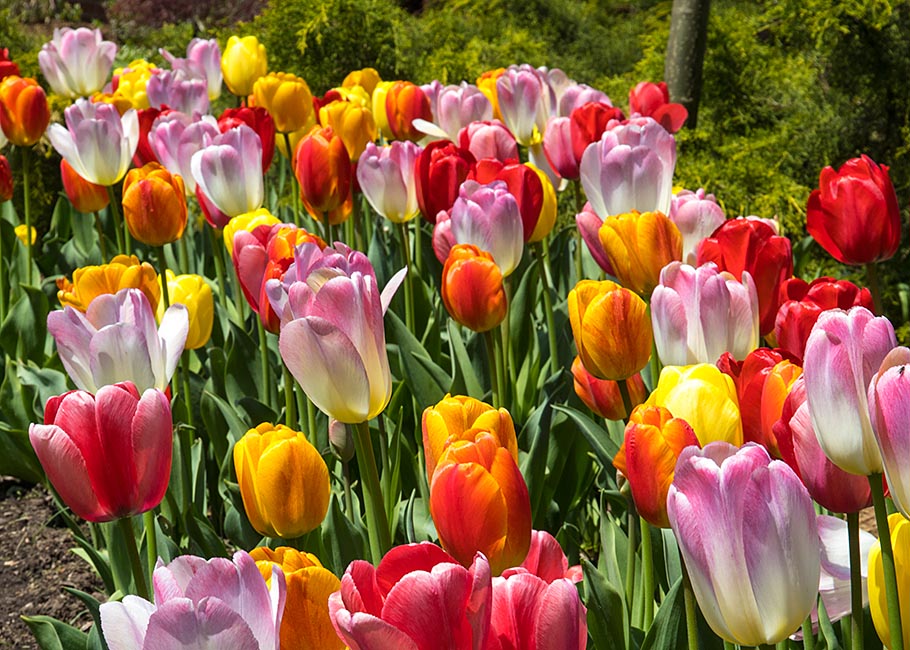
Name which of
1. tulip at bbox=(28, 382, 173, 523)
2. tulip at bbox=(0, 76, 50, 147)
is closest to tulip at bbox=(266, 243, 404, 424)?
tulip at bbox=(28, 382, 173, 523)

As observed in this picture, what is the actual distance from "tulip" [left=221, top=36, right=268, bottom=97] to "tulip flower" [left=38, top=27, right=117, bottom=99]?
1.59 feet

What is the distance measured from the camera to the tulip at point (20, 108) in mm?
3053

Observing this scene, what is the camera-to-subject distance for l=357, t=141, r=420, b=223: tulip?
2.47m

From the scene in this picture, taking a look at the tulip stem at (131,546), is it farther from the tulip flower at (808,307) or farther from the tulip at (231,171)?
the tulip at (231,171)

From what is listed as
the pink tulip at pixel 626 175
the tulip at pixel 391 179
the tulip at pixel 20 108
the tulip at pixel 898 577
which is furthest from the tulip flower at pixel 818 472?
the tulip at pixel 20 108

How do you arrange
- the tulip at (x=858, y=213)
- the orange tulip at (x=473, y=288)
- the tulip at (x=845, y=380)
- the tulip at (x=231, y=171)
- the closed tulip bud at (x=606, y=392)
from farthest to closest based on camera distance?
the tulip at (x=231, y=171), the tulip at (x=858, y=213), the orange tulip at (x=473, y=288), the closed tulip bud at (x=606, y=392), the tulip at (x=845, y=380)

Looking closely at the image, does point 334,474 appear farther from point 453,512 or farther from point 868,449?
point 868,449

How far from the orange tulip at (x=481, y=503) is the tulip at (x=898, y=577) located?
0.34 meters

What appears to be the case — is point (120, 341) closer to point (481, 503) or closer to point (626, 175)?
point (481, 503)

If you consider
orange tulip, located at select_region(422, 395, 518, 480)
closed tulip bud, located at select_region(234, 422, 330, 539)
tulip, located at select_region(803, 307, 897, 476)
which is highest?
tulip, located at select_region(803, 307, 897, 476)

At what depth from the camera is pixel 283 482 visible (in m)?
1.26

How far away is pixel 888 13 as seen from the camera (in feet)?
Answer: 12.0

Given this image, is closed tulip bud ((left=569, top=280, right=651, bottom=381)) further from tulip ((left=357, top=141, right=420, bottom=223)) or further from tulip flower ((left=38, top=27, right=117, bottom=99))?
tulip flower ((left=38, top=27, right=117, bottom=99))

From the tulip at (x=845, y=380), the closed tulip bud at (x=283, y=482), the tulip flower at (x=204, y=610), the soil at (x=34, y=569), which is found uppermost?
the tulip at (x=845, y=380)
